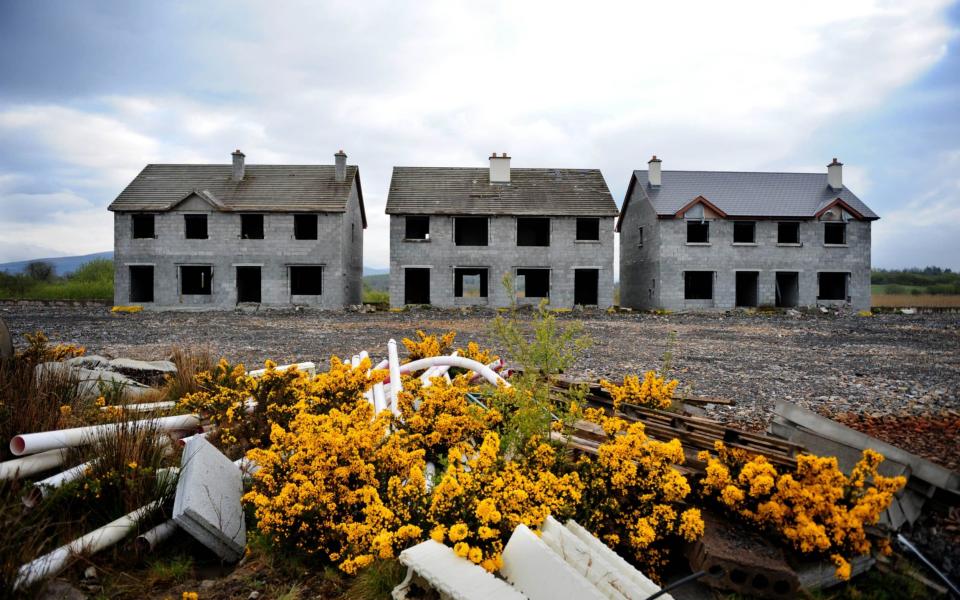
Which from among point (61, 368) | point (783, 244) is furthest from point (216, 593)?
point (783, 244)

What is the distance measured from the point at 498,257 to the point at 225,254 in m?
14.4

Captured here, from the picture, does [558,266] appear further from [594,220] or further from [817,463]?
[817,463]

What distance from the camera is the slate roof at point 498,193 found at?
27.7m

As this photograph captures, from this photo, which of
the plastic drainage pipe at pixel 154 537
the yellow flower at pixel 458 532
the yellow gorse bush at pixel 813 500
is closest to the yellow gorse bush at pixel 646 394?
the yellow gorse bush at pixel 813 500

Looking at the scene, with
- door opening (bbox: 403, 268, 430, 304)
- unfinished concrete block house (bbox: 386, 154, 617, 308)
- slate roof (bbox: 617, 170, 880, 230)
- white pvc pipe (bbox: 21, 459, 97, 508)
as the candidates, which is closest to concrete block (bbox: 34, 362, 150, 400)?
white pvc pipe (bbox: 21, 459, 97, 508)

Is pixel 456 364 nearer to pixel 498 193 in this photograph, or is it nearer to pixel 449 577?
pixel 449 577

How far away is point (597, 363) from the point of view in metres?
9.62

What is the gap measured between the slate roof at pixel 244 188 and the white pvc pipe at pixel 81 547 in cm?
2528

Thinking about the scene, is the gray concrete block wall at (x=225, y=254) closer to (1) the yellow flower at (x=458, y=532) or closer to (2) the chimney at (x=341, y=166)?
(2) the chimney at (x=341, y=166)

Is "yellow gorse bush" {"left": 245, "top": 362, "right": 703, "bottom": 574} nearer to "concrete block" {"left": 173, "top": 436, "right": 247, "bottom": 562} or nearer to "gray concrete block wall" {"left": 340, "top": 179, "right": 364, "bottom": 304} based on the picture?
"concrete block" {"left": 173, "top": 436, "right": 247, "bottom": 562}

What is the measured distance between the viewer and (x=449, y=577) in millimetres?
2432

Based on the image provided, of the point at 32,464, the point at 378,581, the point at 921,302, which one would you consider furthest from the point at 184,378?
the point at 921,302

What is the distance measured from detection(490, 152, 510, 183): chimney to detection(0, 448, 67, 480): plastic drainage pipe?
2715 cm

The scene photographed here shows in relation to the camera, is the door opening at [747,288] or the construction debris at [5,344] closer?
the construction debris at [5,344]
